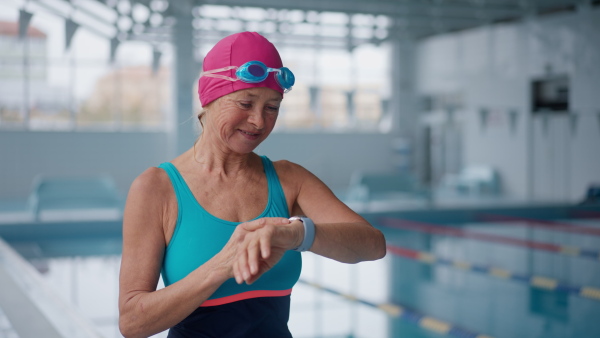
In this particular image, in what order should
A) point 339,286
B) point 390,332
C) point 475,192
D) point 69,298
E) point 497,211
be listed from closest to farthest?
point 390,332 < point 69,298 < point 339,286 < point 497,211 < point 475,192

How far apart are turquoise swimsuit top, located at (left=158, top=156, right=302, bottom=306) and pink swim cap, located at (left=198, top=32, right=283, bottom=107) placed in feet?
0.67

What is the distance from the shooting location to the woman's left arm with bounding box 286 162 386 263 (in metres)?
1.29

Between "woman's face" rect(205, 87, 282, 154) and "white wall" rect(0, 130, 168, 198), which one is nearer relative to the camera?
"woman's face" rect(205, 87, 282, 154)

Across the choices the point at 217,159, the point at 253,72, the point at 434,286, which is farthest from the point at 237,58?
the point at 434,286

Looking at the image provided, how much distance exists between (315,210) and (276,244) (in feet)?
1.16

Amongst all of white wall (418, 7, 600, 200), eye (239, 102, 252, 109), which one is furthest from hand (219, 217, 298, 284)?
white wall (418, 7, 600, 200)

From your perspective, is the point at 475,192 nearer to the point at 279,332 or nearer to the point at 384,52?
the point at 384,52

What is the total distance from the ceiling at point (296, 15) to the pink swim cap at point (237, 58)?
31.0 feet

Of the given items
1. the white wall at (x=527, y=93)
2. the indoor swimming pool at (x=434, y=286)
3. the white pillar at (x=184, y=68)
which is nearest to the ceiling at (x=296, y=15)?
the white pillar at (x=184, y=68)

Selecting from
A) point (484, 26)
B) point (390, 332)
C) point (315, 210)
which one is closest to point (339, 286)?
point (390, 332)

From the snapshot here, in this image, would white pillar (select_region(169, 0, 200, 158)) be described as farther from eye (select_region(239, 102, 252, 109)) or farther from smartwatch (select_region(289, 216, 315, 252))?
smartwatch (select_region(289, 216, 315, 252))

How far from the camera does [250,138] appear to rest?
1.36 meters

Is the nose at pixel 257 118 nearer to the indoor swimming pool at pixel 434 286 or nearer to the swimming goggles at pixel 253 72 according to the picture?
the swimming goggles at pixel 253 72

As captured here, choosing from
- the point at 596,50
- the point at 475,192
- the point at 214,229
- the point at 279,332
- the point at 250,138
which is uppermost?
the point at 596,50
